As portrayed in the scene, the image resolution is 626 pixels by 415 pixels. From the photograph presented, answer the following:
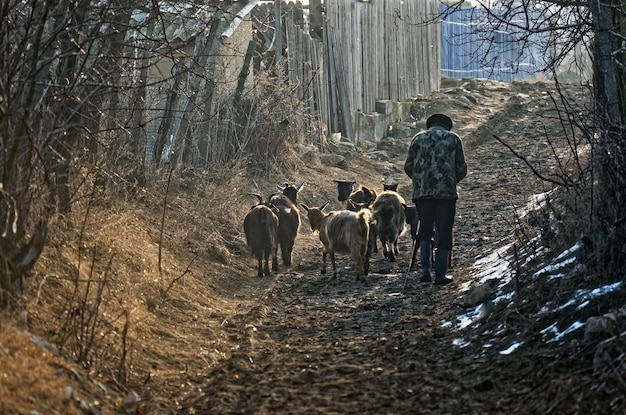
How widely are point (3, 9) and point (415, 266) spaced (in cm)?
742

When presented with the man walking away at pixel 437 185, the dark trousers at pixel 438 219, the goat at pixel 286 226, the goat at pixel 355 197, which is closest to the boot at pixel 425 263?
the man walking away at pixel 437 185

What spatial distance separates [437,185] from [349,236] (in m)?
1.25

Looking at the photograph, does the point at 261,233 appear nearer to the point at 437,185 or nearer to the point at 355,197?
the point at 437,185

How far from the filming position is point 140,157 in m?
12.9

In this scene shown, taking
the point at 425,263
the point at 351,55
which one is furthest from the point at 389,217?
the point at 351,55

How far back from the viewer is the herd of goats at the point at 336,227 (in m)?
12.2

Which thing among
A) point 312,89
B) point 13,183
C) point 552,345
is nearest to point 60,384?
point 13,183

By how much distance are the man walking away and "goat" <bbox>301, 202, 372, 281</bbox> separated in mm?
696

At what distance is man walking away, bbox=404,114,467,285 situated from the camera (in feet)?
38.2

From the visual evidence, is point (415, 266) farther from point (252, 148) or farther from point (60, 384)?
point (60, 384)

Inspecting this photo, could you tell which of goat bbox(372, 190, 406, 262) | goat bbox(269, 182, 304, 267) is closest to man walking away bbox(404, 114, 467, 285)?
goat bbox(372, 190, 406, 262)

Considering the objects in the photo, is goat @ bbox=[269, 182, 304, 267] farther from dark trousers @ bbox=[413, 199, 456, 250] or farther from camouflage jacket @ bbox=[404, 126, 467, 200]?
camouflage jacket @ bbox=[404, 126, 467, 200]

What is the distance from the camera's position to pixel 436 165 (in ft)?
38.3

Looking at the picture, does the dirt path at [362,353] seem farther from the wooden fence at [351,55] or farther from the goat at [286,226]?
the wooden fence at [351,55]
